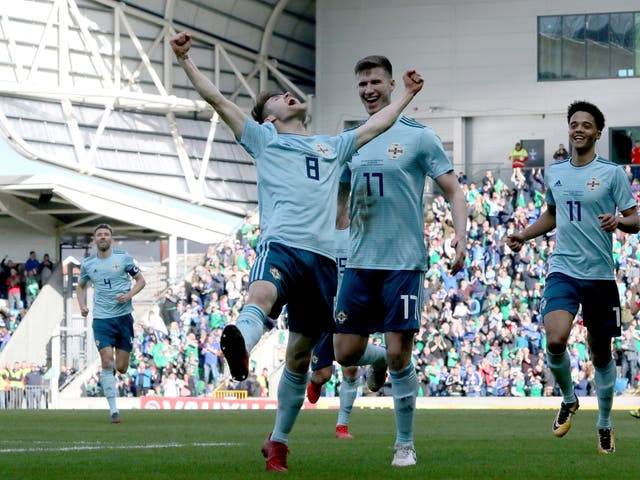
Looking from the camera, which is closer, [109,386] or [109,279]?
[109,386]

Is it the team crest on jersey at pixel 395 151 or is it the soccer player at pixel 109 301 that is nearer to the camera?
the team crest on jersey at pixel 395 151

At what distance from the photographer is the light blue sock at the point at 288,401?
9.04 metres

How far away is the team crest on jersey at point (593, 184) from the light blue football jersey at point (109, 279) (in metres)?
9.12

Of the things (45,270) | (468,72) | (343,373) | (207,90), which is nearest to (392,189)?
(207,90)

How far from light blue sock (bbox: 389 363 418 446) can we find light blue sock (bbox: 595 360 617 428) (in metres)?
1.88

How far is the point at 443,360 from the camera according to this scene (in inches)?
1220

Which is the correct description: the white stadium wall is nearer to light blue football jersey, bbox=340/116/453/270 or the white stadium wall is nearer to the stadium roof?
the stadium roof

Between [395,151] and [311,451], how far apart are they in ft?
8.21

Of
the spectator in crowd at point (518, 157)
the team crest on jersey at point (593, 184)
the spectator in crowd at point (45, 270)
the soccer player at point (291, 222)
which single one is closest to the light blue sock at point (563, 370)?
the team crest on jersey at point (593, 184)

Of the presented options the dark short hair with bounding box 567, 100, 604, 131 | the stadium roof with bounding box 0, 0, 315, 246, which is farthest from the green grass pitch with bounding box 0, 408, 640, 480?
the stadium roof with bounding box 0, 0, 315, 246

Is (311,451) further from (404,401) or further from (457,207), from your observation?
(457,207)

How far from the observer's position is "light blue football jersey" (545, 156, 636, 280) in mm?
11211

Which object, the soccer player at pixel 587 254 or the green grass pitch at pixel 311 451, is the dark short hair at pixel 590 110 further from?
the green grass pitch at pixel 311 451

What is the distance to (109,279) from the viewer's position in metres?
19.1
